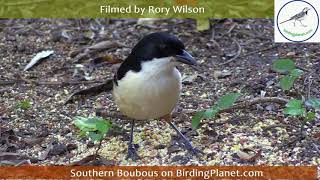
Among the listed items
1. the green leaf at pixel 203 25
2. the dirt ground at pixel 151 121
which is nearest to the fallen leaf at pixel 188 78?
the dirt ground at pixel 151 121

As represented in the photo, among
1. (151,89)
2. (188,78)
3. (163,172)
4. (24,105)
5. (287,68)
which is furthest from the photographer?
(188,78)

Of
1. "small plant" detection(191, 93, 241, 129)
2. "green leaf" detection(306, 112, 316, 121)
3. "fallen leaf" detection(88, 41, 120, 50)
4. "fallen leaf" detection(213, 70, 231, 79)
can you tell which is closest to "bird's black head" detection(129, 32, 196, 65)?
"small plant" detection(191, 93, 241, 129)

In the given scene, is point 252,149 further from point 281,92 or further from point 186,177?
point 281,92

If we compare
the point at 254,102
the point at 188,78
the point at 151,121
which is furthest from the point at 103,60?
the point at 254,102

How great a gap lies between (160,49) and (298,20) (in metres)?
0.47

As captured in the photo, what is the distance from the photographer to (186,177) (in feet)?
6.61

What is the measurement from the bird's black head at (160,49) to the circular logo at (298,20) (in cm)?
35

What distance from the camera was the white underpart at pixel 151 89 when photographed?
2.13m

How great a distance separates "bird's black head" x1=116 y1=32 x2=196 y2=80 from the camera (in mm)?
2094

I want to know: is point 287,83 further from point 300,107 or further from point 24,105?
point 24,105

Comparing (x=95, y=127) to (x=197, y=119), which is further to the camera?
(x=197, y=119)

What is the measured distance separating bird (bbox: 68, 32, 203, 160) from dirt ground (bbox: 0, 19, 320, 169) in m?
0.13

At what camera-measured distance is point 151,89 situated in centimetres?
213

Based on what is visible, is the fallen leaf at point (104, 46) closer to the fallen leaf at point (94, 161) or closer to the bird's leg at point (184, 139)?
the bird's leg at point (184, 139)
